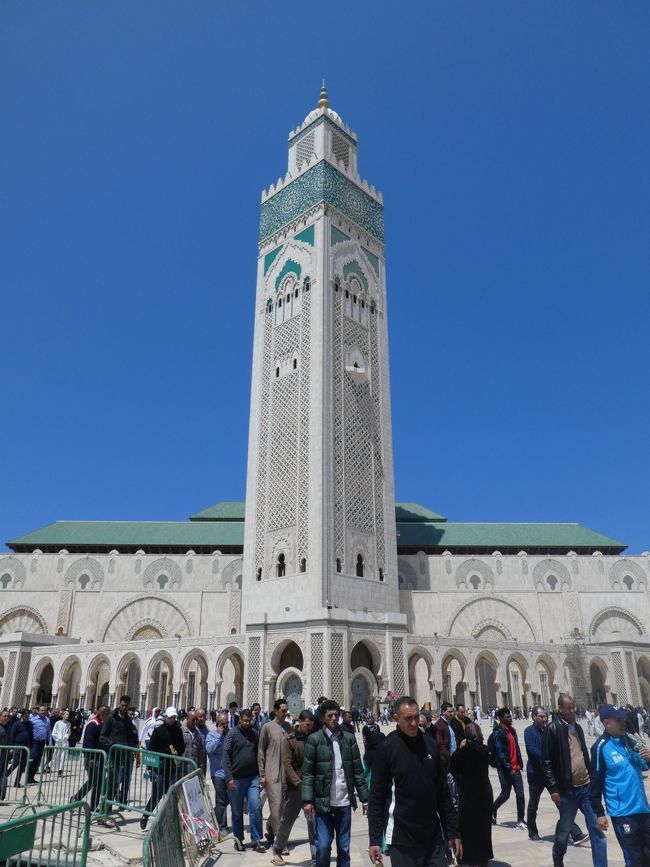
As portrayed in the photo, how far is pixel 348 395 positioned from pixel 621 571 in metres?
20.2

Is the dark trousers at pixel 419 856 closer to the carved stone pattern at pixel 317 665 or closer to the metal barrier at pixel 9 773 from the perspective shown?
the metal barrier at pixel 9 773

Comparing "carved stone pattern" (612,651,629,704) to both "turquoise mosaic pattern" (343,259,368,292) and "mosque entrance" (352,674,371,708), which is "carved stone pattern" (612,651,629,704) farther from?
"turquoise mosaic pattern" (343,259,368,292)


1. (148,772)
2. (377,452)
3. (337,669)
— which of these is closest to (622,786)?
(148,772)

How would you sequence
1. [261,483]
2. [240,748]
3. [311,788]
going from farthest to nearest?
[261,483]
[240,748]
[311,788]

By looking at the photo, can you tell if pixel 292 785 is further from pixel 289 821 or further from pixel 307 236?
pixel 307 236

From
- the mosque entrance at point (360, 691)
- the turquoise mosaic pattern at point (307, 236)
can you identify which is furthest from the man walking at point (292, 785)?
the turquoise mosaic pattern at point (307, 236)

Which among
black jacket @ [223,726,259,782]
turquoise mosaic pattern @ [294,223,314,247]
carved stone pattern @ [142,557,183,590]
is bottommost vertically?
black jacket @ [223,726,259,782]

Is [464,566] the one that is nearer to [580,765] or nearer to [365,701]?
[365,701]

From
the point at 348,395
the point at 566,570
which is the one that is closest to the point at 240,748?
the point at 348,395

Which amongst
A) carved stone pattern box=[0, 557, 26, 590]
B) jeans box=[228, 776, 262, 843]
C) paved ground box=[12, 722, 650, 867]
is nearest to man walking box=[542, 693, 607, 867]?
paved ground box=[12, 722, 650, 867]

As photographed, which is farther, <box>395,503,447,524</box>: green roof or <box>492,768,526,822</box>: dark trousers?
<box>395,503,447,524</box>: green roof

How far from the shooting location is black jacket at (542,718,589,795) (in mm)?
5414

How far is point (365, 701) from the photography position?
83.9ft

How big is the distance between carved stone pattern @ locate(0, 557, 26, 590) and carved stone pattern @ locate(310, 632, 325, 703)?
22.2m
